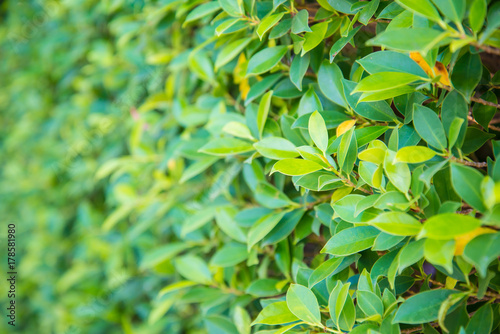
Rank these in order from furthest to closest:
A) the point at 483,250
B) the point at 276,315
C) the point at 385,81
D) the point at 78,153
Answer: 1. the point at 78,153
2. the point at 276,315
3. the point at 385,81
4. the point at 483,250

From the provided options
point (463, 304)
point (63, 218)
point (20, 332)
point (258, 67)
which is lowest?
point (20, 332)

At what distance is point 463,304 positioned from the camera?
0.52 m

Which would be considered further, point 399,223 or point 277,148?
point 277,148

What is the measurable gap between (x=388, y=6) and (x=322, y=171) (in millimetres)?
252

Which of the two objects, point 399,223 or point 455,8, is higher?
point 455,8

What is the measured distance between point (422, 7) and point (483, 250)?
271 mm

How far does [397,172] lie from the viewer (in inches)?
19.2

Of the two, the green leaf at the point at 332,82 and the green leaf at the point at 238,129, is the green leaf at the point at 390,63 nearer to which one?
the green leaf at the point at 332,82

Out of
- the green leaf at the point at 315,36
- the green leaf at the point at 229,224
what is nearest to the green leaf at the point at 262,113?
the green leaf at the point at 315,36

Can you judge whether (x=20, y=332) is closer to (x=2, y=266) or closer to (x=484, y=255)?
(x=2, y=266)

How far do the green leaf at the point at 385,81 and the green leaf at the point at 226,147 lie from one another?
0.87 ft

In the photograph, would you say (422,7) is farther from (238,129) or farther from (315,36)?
(238,129)

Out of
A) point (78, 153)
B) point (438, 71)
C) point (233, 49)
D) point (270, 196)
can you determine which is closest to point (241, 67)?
point (233, 49)

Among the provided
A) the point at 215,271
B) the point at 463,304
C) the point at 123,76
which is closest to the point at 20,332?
the point at 123,76
